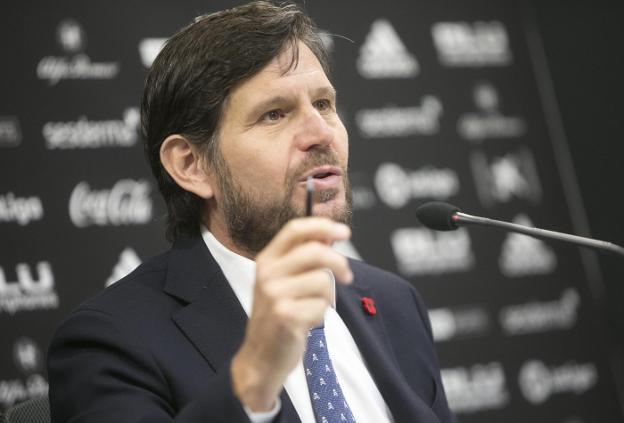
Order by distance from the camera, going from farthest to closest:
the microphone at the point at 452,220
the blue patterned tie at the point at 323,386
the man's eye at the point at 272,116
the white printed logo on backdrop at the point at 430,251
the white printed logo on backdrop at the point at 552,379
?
the white printed logo on backdrop at the point at 552,379, the white printed logo on backdrop at the point at 430,251, the man's eye at the point at 272,116, the blue patterned tie at the point at 323,386, the microphone at the point at 452,220

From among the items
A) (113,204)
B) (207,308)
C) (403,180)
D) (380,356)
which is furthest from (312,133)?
(403,180)

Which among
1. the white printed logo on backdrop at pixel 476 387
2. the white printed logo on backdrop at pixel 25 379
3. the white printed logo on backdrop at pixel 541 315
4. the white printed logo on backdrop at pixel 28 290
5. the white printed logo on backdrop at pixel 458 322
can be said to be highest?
the white printed logo on backdrop at pixel 28 290

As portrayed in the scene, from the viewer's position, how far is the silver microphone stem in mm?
1951

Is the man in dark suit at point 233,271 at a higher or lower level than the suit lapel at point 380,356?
higher

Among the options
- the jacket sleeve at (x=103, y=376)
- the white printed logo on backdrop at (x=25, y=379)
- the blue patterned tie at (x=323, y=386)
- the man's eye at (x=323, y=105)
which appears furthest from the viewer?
the white printed logo on backdrop at (x=25, y=379)

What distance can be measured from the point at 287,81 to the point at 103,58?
1809mm

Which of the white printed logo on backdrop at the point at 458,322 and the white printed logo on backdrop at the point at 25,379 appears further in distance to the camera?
the white printed logo on backdrop at the point at 458,322

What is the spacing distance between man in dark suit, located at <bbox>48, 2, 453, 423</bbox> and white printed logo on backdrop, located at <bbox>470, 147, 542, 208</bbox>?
80.3 inches

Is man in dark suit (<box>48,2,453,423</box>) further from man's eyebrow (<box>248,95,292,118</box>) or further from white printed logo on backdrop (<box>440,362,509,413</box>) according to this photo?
white printed logo on backdrop (<box>440,362,509,413</box>)

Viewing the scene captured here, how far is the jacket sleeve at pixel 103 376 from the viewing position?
192cm

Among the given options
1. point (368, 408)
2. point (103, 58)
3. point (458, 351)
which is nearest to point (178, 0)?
point (103, 58)

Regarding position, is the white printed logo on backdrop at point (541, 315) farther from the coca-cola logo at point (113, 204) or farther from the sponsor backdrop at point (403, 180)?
the coca-cola logo at point (113, 204)

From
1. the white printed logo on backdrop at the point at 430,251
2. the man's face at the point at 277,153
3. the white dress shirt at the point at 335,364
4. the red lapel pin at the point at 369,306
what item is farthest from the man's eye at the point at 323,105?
the white printed logo on backdrop at the point at 430,251

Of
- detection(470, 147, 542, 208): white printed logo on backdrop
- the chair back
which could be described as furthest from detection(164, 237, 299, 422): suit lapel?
detection(470, 147, 542, 208): white printed logo on backdrop
